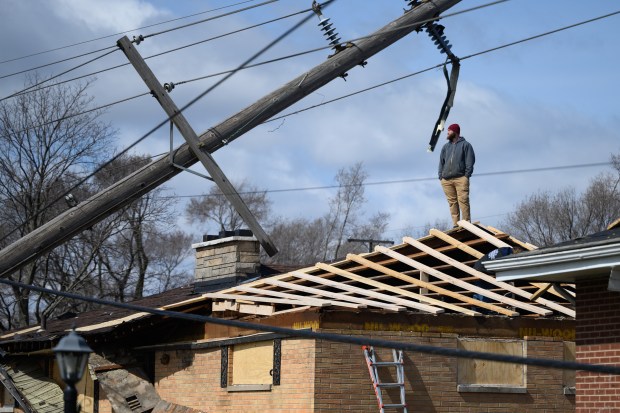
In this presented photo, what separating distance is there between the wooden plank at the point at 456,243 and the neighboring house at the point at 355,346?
40 millimetres

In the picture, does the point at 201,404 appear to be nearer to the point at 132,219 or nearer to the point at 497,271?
the point at 497,271

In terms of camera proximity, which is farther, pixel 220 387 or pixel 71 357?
pixel 220 387

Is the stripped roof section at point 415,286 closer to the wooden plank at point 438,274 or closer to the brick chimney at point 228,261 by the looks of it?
the wooden plank at point 438,274

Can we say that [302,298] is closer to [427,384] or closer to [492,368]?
[427,384]

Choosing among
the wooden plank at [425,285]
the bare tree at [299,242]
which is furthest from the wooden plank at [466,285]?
the bare tree at [299,242]

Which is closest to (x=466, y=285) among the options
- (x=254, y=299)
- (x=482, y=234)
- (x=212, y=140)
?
(x=482, y=234)

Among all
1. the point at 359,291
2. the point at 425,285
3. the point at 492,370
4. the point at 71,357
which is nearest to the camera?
the point at 71,357

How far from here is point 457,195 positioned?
19.5 meters

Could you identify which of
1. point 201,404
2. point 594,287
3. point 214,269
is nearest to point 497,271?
point 594,287

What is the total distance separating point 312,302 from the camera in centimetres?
1673

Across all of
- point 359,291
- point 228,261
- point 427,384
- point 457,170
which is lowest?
point 427,384

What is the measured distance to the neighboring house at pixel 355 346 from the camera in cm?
1628

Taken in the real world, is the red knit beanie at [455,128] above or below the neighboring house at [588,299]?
above

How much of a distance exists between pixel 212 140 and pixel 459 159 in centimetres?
472
